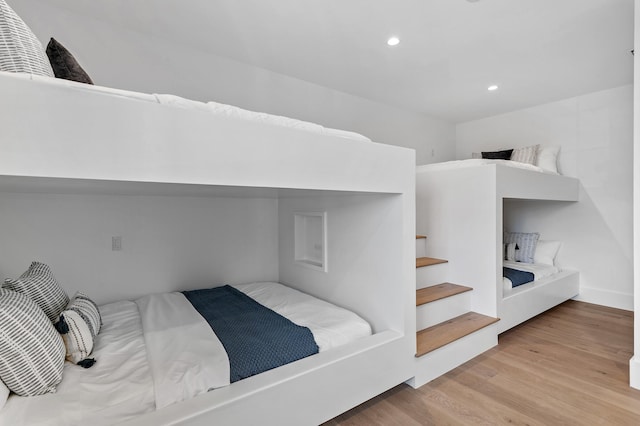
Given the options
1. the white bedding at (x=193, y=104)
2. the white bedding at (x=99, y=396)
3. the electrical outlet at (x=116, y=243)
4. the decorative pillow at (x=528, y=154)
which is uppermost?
the decorative pillow at (x=528, y=154)

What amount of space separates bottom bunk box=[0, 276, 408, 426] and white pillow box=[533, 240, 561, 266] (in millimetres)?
2876

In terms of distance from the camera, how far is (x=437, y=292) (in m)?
2.48

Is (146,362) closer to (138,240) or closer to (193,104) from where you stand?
(193,104)

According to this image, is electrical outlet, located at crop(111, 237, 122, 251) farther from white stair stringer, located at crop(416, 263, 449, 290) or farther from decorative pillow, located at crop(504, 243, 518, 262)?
decorative pillow, located at crop(504, 243, 518, 262)

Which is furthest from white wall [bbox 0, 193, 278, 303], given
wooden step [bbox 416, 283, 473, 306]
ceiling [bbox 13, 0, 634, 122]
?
wooden step [bbox 416, 283, 473, 306]

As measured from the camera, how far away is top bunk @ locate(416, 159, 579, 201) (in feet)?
8.30

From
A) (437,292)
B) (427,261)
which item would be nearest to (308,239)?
(427,261)

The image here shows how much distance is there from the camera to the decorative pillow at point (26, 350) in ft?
3.62

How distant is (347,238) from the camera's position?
221cm

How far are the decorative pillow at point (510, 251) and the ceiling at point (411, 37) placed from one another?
5.72ft

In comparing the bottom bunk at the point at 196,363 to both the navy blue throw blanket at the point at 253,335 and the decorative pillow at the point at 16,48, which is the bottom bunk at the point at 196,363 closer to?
the navy blue throw blanket at the point at 253,335

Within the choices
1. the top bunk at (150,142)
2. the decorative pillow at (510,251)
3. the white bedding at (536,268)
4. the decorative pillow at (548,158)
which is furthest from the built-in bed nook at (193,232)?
the decorative pillow at (548,158)

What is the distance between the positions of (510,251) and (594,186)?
3.58 ft

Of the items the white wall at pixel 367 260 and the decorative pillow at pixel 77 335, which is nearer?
the decorative pillow at pixel 77 335
